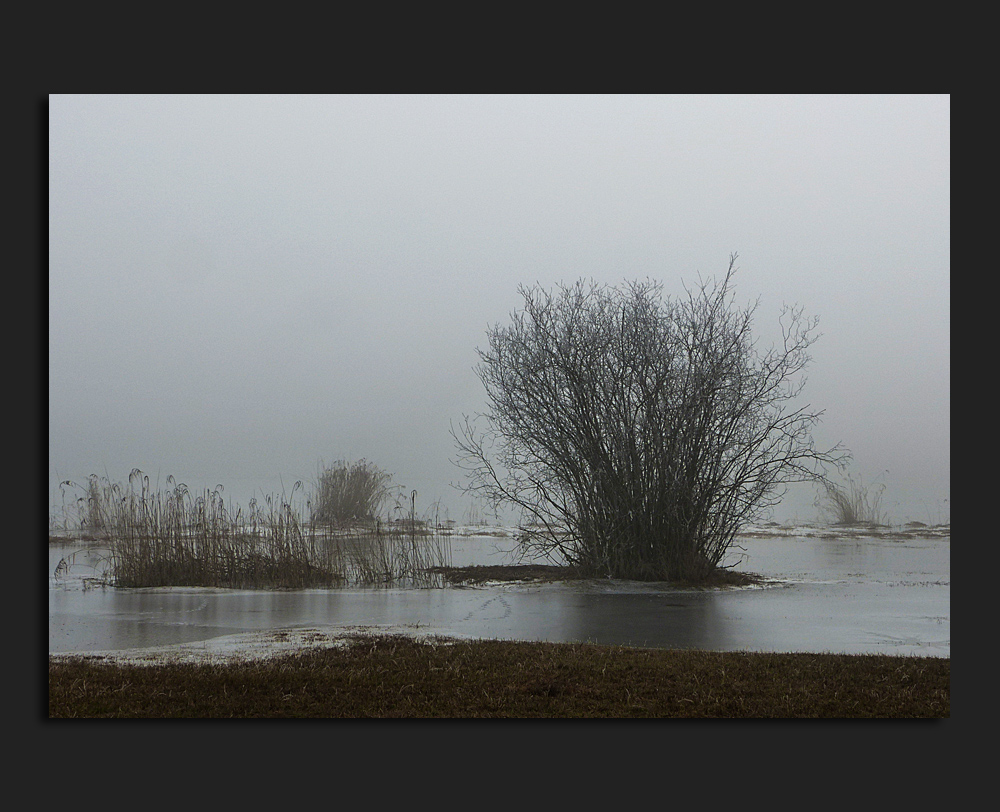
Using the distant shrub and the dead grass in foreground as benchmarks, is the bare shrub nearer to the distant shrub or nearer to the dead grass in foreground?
the distant shrub

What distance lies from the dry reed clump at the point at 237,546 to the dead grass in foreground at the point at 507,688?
330 centimetres

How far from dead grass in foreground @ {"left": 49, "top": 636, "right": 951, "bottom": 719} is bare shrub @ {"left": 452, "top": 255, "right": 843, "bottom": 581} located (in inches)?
135

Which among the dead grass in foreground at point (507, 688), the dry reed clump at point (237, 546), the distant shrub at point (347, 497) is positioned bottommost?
the dead grass in foreground at point (507, 688)

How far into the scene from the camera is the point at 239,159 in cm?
665

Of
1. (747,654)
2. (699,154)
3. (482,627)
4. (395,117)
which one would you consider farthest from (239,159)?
(747,654)

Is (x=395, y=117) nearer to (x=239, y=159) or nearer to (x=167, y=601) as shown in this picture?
(x=239, y=159)

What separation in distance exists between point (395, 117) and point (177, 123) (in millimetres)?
1486

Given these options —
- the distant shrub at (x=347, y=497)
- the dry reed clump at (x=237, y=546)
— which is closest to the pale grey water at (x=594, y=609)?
the dry reed clump at (x=237, y=546)

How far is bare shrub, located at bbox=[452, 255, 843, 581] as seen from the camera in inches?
350

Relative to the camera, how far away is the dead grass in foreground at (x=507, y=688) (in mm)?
5180

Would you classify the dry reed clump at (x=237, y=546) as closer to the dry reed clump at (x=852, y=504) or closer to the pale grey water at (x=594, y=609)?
the pale grey water at (x=594, y=609)

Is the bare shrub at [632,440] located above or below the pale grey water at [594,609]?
above

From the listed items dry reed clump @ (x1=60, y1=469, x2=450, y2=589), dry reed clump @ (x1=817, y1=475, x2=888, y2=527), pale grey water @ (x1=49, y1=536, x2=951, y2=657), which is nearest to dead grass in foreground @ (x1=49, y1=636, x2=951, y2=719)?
pale grey water @ (x1=49, y1=536, x2=951, y2=657)

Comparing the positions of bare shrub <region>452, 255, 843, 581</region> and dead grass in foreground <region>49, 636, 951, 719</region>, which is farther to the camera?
bare shrub <region>452, 255, 843, 581</region>
